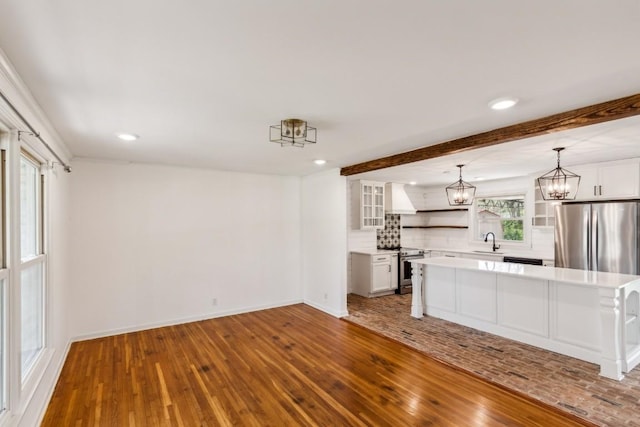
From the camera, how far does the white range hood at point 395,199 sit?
6.96 m

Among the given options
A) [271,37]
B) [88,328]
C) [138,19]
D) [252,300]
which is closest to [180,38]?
[138,19]

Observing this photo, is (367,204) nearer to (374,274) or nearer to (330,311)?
(374,274)

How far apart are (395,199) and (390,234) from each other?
3.07ft

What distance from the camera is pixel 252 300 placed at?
570cm

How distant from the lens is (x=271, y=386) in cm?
311

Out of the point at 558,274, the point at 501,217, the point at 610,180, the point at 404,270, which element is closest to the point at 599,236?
the point at 610,180

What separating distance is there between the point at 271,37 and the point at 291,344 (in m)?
3.60

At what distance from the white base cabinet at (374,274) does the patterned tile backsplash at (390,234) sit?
2.32ft

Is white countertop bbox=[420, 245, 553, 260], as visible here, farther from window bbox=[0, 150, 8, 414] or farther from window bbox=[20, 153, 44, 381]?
window bbox=[0, 150, 8, 414]

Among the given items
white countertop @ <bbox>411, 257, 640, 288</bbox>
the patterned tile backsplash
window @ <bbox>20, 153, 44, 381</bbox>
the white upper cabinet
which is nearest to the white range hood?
the patterned tile backsplash

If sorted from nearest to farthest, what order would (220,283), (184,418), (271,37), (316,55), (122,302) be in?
(271,37) → (316,55) → (184,418) → (122,302) → (220,283)

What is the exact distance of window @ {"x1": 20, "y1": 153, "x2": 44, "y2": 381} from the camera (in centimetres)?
263

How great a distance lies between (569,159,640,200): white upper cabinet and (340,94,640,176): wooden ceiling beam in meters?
2.78

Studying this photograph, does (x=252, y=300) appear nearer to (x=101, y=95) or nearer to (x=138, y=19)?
(x=101, y=95)
